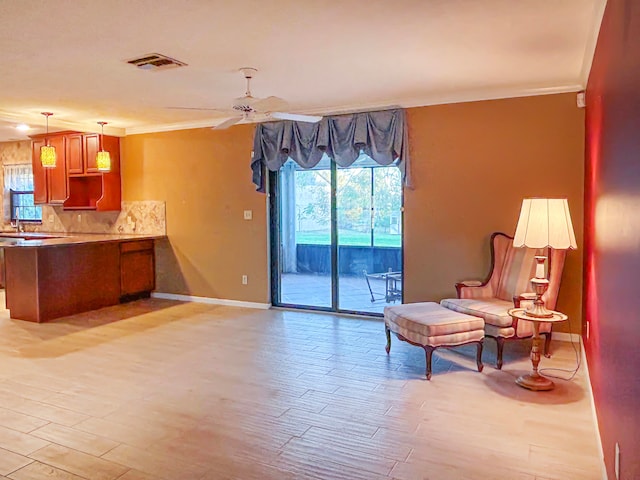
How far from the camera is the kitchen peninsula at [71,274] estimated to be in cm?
551

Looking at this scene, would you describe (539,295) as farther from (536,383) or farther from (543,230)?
(536,383)

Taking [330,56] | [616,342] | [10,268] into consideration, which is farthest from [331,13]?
[10,268]

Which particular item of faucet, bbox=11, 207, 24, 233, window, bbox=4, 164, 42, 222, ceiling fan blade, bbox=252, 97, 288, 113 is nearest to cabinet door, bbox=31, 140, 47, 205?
window, bbox=4, 164, 42, 222

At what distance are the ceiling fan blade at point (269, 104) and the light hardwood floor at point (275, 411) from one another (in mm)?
2064

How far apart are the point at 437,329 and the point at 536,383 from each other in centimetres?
76

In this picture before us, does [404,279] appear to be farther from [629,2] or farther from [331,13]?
[629,2]

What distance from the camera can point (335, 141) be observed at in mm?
5555

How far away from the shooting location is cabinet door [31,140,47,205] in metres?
7.45

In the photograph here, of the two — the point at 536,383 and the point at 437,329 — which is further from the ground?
the point at 437,329

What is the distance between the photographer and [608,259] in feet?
7.64

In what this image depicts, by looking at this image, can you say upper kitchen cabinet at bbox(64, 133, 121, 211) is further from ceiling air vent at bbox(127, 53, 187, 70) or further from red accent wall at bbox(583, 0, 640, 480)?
Result: red accent wall at bbox(583, 0, 640, 480)

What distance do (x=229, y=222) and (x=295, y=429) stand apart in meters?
3.89

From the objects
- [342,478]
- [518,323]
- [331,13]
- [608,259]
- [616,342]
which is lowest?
[342,478]

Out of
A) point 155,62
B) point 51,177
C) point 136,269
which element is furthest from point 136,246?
point 155,62
